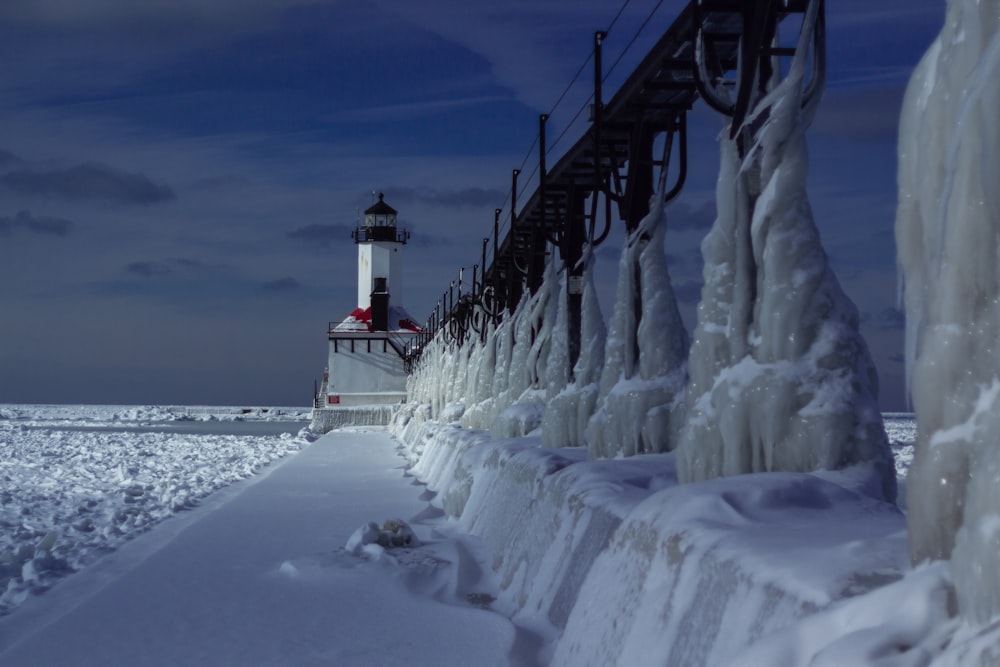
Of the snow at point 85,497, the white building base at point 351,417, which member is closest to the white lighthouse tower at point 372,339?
the white building base at point 351,417

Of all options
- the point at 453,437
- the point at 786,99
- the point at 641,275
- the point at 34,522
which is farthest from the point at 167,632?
the point at 453,437

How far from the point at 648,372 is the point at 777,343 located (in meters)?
3.77

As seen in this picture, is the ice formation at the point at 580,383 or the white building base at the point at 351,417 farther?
the white building base at the point at 351,417

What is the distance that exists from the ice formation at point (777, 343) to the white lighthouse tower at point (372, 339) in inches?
2069

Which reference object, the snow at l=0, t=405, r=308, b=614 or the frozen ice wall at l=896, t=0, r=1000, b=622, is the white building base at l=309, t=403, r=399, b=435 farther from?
the frozen ice wall at l=896, t=0, r=1000, b=622

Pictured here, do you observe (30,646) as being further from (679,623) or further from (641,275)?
(641,275)

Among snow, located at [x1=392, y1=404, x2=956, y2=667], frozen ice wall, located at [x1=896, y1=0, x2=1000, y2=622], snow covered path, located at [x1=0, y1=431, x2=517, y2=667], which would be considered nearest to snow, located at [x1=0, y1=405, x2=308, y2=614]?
snow covered path, located at [x1=0, y1=431, x2=517, y2=667]

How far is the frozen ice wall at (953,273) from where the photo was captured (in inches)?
117

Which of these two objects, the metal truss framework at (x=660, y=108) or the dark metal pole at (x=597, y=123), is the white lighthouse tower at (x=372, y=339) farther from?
the dark metal pole at (x=597, y=123)

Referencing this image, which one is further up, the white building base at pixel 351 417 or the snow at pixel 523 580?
the snow at pixel 523 580

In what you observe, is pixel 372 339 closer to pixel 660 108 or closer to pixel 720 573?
pixel 660 108

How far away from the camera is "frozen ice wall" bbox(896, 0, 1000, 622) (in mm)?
2980

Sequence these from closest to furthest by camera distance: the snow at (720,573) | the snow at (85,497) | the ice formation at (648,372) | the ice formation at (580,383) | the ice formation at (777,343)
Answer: the snow at (720,573) → the ice formation at (777,343) → the ice formation at (648,372) → the snow at (85,497) → the ice formation at (580,383)

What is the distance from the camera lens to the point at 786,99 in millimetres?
6898
